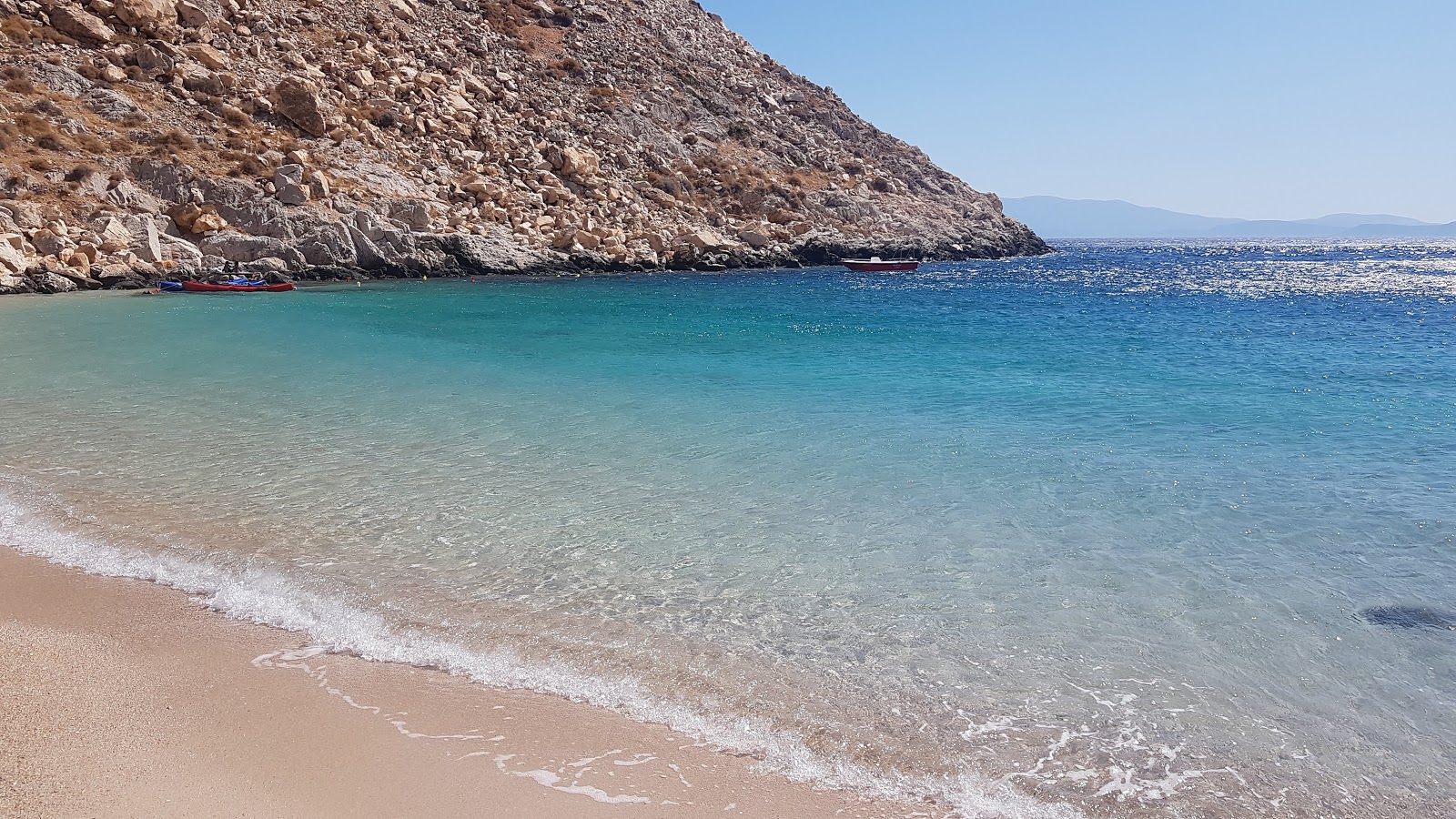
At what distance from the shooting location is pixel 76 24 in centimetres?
4222

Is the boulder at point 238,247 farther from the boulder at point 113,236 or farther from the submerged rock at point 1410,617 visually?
the submerged rock at point 1410,617

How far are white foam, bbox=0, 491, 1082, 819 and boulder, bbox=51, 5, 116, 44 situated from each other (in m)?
47.0

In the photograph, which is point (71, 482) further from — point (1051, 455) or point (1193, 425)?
point (1193, 425)

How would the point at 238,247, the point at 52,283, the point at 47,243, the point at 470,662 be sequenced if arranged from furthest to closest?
the point at 238,247 < the point at 47,243 < the point at 52,283 < the point at 470,662

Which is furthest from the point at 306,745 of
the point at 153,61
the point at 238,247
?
the point at 153,61

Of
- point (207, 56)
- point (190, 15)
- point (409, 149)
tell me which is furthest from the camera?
point (190, 15)

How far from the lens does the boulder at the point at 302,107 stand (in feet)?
142

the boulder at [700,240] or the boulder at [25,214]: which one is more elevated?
the boulder at [25,214]

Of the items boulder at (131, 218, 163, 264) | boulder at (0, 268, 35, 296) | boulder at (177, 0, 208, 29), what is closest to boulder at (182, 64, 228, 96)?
boulder at (177, 0, 208, 29)

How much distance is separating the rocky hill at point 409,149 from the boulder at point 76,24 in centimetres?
10

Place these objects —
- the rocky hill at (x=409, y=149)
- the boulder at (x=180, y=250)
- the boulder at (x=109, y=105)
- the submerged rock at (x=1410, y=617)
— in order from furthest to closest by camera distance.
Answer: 1. the boulder at (x=109, y=105)
2. the rocky hill at (x=409, y=149)
3. the boulder at (x=180, y=250)
4. the submerged rock at (x=1410, y=617)

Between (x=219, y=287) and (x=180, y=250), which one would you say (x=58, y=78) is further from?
(x=219, y=287)

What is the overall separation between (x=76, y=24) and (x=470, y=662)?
51928mm

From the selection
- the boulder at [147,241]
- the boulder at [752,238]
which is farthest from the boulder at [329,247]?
the boulder at [752,238]
